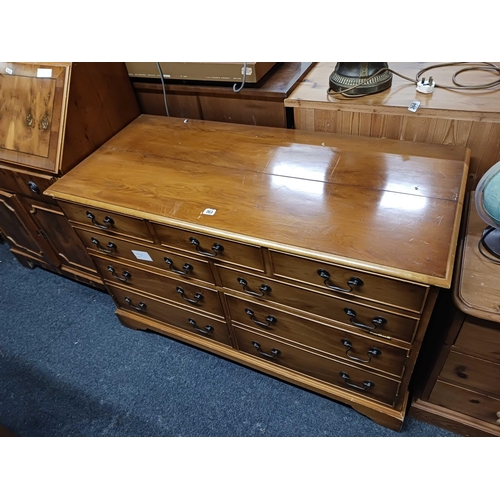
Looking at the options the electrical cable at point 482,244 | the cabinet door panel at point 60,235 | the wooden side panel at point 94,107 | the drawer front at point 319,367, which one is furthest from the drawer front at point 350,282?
the cabinet door panel at point 60,235

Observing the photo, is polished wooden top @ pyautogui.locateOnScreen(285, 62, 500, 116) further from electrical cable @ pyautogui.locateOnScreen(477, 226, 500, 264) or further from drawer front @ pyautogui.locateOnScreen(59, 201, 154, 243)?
drawer front @ pyautogui.locateOnScreen(59, 201, 154, 243)

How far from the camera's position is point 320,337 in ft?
3.94

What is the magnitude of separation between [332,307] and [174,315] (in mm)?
749

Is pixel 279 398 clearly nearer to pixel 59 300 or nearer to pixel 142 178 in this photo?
pixel 142 178

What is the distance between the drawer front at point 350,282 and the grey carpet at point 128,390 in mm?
650

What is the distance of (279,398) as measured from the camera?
1.48 m

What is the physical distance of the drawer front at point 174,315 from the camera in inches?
58.3

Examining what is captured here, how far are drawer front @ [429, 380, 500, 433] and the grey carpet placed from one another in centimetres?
14

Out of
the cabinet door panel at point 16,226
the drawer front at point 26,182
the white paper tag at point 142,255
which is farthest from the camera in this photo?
the cabinet door panel at point 16,226

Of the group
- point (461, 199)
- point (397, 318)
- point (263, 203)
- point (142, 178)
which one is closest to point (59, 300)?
point (142, 178)

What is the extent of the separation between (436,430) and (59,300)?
1839 mm

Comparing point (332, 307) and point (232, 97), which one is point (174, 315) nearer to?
point (332, 307)

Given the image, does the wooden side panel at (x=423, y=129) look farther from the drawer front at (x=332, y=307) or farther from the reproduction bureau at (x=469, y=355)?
the drawer front at (x=332, y=307)

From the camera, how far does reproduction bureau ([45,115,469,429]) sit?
3.10 feet
